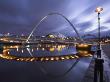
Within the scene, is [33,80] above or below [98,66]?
below

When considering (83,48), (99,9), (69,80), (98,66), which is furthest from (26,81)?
(83,48)

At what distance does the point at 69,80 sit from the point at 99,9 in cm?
737

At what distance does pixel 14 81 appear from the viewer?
16.9m

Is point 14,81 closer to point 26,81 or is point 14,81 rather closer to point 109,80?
point 26,81

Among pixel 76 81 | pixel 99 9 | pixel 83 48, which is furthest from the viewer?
pixel 83 48

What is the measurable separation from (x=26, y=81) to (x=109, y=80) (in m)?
7.36

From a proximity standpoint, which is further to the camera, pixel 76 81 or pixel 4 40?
pixel 4 40

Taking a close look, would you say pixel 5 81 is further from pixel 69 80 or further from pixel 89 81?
pixel 89 81

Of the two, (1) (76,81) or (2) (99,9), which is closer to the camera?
(1) (76,81)

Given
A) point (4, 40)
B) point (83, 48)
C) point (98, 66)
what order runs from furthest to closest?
point (4, 40)
point (83, 48)
point (98, 66)

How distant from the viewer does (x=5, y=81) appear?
17.1 m

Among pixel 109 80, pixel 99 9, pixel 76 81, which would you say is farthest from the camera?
pixel 99 9

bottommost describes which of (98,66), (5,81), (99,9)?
(5,81)

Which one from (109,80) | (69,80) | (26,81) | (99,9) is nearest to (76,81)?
(69,80)
